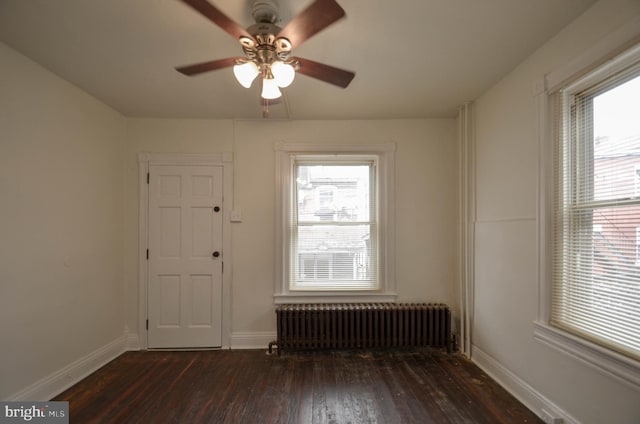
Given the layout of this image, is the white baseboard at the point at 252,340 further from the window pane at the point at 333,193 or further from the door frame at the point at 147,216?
the window pane at the point at 333,193

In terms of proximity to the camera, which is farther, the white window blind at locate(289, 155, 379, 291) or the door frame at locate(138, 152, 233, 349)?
the white window blind at locate(289, 155, 379, 291)

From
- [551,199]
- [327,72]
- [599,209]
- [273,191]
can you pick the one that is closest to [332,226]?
[273,191]

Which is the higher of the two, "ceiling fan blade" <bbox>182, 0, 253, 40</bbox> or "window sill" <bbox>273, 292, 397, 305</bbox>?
"ceiling fan blade" <bbox>182, 0, 253, 40</bbox>

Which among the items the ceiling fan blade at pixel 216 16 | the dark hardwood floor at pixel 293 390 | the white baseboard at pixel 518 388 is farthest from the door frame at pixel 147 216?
the white baseboard at pixel 518 388

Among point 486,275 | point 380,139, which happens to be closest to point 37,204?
point 380,139

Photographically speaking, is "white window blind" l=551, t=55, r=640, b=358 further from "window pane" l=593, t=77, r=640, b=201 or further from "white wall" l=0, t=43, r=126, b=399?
"white wall" l=0, t=43, r=126, b=399

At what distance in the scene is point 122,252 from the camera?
311 cm

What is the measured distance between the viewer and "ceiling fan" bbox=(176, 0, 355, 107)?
50.5 inches

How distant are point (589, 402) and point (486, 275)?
1.12 m

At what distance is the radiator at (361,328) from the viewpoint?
2.93 meters

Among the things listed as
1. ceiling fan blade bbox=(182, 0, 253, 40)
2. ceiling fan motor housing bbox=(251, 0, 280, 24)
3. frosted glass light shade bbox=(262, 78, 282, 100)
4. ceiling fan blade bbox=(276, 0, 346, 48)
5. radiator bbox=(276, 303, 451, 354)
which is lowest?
radiator bbox=(276, 303, 451, 354)

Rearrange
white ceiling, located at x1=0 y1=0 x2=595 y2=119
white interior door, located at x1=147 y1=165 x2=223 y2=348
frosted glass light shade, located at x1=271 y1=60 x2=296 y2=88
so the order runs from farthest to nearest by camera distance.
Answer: white interior door, located at x1=147 y1=165 x2=223 y2=348 → white ceiling, located at x1=0 y1=0 x2=595 y2=119 → frosted glass light shade, located at x1=271 y1=60 x2=296 y2=88

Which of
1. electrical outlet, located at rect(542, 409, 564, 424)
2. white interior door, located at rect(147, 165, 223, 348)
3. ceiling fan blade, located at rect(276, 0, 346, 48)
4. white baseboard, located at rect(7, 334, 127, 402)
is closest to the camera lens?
ceiling fan blade, located at rect(276, 0, 346, 48)

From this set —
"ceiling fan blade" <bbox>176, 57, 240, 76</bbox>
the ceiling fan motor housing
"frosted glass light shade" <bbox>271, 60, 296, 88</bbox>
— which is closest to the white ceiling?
the ceiling fan motor housing
